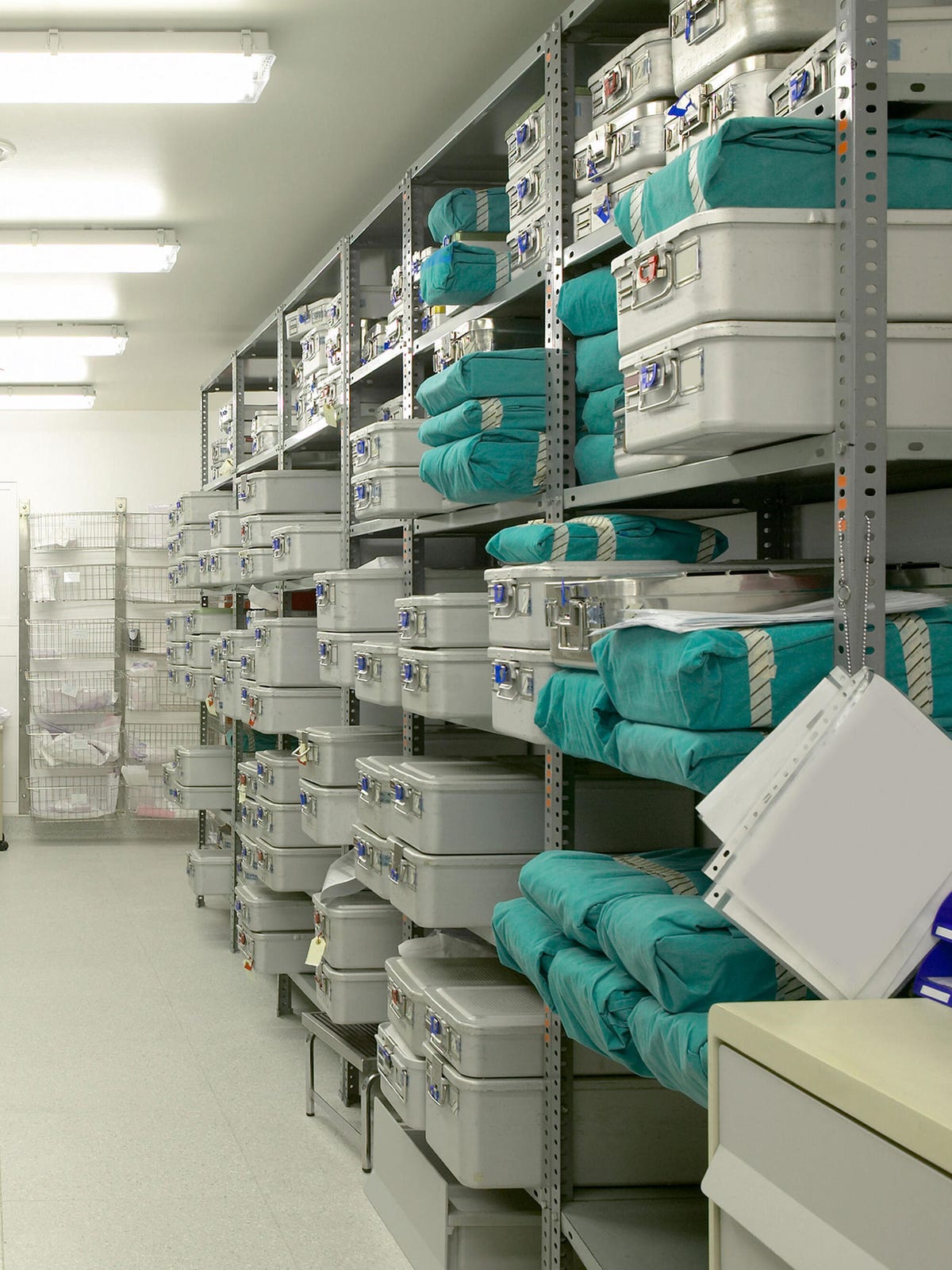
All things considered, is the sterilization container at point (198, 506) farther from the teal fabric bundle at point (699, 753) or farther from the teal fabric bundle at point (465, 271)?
the teal fabric bundle at point (699, 753)

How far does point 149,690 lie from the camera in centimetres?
1007

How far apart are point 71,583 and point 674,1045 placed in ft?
29.5

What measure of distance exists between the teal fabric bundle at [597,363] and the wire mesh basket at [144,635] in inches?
307

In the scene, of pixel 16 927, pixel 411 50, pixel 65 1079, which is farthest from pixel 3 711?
pixel 411 50

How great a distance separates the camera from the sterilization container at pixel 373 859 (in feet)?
11.5

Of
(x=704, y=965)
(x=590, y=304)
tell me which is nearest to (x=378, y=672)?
(x=590, y=304)

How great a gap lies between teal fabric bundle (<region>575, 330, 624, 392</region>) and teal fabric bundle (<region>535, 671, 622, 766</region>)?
0.65 m

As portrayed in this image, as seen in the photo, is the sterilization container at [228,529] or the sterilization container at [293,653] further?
the sterilization container at [228,529]

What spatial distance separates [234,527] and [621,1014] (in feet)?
15.7

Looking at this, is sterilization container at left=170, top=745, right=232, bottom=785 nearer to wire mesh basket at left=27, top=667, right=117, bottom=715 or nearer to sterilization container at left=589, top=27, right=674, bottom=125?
wire mesh basket at left=27, top=667, right=117, bottom=715

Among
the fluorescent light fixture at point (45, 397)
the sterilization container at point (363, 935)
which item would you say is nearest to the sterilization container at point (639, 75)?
the sterilization container at point (363, 935)

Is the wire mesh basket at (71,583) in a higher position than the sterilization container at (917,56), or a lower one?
lower

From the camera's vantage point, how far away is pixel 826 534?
9.24ft

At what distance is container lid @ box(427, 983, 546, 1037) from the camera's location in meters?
2.87
